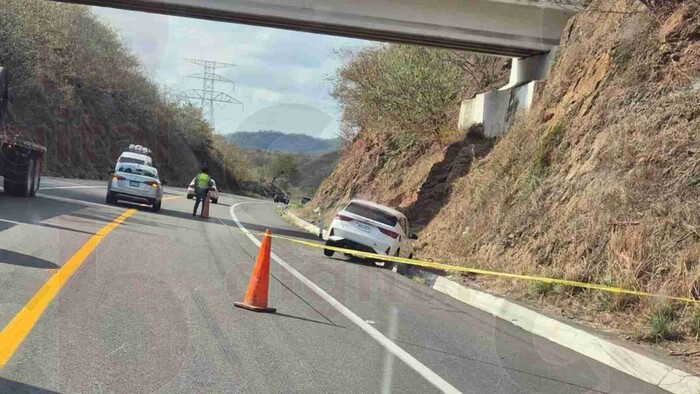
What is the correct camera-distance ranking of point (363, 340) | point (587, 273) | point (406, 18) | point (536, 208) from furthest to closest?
point (406, 18) < point (536, 208) < point (587, 273) < point (363, 340)

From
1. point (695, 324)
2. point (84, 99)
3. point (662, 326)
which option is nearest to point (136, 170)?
point (662, 326)

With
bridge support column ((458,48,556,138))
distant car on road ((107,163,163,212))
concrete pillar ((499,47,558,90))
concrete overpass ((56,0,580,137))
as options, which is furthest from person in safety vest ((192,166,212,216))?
concrete pillar ((499,47,558,90))

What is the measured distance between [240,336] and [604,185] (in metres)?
8.09

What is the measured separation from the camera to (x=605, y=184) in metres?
13.6

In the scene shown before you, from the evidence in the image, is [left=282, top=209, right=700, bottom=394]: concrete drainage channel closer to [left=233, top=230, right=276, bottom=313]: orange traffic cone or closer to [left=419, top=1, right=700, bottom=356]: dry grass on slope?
[left=419, top=1, right=700, bottom=356]: dry grass on slope

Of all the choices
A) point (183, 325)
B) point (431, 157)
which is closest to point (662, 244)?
point (183, 325)

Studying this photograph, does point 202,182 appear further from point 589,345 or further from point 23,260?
point 589,345

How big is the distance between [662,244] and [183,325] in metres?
6.65

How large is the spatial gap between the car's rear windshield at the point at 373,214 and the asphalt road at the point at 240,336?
385cm

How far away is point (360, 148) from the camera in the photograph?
136 feet

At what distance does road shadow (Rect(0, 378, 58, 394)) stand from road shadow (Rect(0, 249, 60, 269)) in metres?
→ 5.17

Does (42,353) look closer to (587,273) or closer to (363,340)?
(363,340)

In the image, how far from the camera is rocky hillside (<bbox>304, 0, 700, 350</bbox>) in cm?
1077

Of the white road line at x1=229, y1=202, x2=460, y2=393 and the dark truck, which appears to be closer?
the white road line at x1=229, y1=202, x2=460, y2=393
